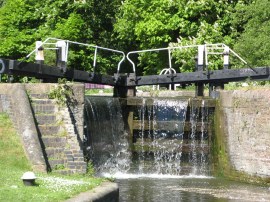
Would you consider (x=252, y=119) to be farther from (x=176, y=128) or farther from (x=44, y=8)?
(x=44, y=8)

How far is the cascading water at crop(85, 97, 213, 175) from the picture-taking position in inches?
741

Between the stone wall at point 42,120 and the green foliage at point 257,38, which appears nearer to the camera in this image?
the stone wall at point 42,120

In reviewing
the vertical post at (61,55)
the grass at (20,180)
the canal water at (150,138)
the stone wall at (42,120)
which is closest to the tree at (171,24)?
the canal water at (150,138)

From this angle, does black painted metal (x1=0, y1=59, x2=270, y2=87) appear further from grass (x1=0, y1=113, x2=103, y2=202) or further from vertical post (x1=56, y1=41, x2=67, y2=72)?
grass (x1=0, y1=113, x2=103, y2=202)

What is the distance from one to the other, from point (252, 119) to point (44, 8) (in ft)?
63.8

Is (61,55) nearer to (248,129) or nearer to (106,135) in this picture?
(106,135)

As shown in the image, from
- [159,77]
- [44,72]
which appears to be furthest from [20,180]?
[159,77]

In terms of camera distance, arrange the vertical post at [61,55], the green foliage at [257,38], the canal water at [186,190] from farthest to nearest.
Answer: the green foliage at [257,38]
the vertical post at [61,55]
the canal water at [186,190]

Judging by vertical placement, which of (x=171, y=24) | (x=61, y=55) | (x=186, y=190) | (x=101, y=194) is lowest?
(x=186, y=190)

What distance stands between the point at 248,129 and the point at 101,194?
295 inches

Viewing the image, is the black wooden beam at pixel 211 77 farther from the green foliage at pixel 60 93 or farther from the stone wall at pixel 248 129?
the green foliage at pixel 60 93

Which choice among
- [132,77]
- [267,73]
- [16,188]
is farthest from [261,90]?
[16,188]

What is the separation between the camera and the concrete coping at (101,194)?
9.66m

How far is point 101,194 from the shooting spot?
403 inches
